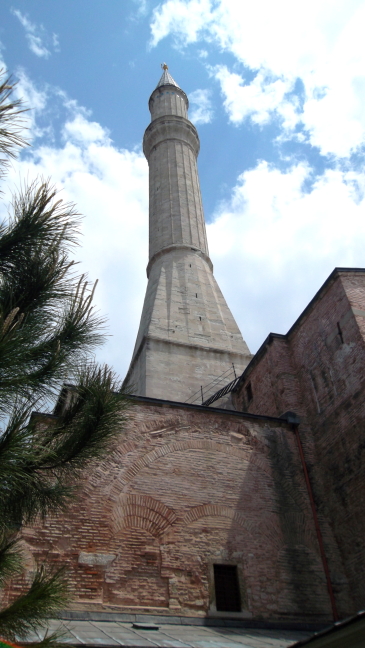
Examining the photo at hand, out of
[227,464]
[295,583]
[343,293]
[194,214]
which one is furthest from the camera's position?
[194,214]

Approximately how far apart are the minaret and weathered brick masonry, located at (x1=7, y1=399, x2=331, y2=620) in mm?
2732

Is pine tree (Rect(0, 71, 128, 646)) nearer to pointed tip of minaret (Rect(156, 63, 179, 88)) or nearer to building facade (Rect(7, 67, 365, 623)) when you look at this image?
building facade (Rect(7, 67, 365, 623))

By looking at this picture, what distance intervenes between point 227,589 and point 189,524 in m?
1.07

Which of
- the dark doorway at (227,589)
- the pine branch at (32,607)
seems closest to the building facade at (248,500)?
the dark doorway at (227,589)

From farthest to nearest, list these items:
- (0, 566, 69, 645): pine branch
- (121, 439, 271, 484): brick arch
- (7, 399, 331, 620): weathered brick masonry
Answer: (121, 439, 271, 484): brick arch, (7, 399, 331, 620): weathered brick masonry, (0, 566, 69, 645): pine branch

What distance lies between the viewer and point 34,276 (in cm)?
508

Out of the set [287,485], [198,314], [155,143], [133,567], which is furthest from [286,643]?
[155,143]

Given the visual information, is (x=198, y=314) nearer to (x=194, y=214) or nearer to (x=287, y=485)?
(x=194, y=214)

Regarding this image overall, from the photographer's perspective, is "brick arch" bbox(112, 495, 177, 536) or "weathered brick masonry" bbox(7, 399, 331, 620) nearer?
"weathered brick masonry" bbox(7, 399, 331, 620)

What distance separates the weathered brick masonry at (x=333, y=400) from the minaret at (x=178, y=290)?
3231mm

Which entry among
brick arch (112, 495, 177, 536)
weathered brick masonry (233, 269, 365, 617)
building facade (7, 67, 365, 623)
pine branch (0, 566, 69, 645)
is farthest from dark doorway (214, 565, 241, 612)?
pine branch (0, 566, 69, 645)

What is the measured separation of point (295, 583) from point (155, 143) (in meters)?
19.1

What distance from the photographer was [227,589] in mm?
7809

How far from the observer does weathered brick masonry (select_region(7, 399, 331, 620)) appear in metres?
7.34
